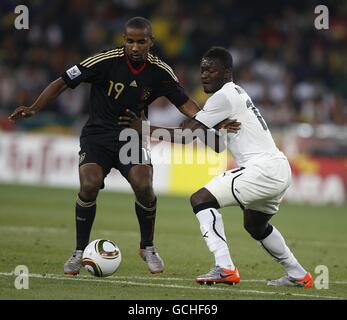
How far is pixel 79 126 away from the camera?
21.9 meters

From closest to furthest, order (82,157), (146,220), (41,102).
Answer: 1. (41,102)
2. (82,157)
3. (146,220)

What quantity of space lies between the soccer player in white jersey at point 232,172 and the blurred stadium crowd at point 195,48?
13.1 metres

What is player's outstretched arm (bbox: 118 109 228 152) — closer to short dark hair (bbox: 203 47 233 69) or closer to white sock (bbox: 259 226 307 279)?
short dark hair (bbox: 203 47 233 69)

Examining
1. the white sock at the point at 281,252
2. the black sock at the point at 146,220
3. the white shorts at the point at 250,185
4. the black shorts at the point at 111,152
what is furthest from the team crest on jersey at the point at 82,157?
the white sock at the point at 281,252

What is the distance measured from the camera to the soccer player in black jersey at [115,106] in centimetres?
917

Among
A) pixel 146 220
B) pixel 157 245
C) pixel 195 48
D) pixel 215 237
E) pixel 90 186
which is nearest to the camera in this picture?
pixel 215 237

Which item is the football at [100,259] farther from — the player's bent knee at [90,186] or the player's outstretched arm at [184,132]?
the player's outstretched arm at [184,132]

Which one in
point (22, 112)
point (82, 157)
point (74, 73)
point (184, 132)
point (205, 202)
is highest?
point (74, 73)

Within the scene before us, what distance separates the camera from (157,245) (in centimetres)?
1229

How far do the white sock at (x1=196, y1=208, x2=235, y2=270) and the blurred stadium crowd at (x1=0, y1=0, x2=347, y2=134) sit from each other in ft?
44.0

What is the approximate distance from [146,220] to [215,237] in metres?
1.39

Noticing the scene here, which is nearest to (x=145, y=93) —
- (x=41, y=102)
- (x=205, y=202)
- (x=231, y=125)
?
Answer: (x=41, y=102)

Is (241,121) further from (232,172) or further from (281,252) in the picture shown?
(281,252)

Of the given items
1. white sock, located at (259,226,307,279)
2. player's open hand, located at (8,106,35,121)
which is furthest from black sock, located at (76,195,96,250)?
white sock, located at (259,226,307,279)
